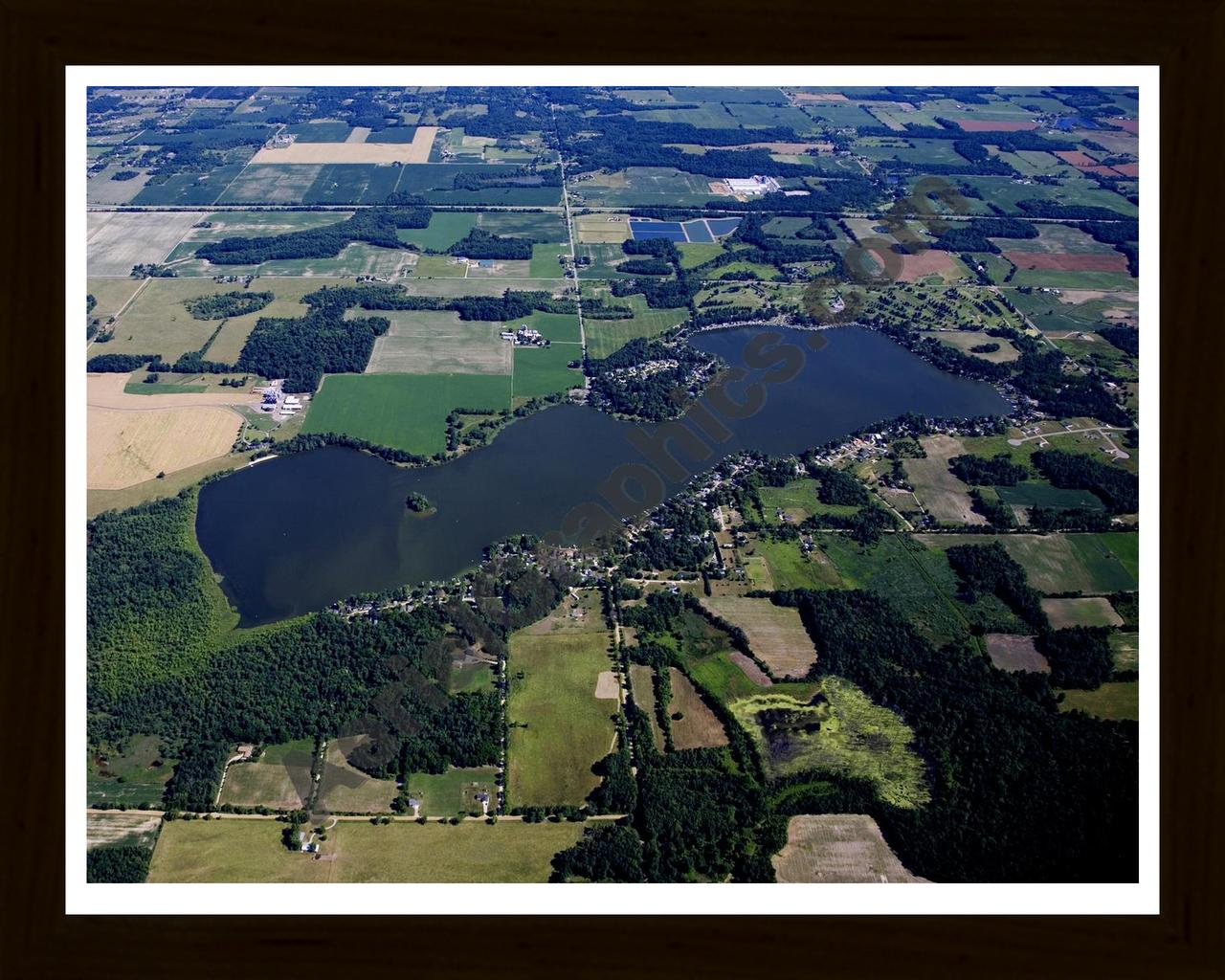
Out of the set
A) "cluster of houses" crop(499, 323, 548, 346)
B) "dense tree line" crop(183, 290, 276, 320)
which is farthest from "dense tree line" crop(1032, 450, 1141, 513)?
"dense tree line" crop(183, 290, 276, 320)

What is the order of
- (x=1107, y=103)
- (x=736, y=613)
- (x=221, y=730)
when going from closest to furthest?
(x=221, y=730)
(x=736, y=613)
(x=1107, y=103)

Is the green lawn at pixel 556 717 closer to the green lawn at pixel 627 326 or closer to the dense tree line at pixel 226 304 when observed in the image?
the green lawn at pixel 627 326

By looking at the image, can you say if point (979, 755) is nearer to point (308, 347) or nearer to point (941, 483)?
point (941, 483)

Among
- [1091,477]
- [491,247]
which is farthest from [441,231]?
[1091,477]

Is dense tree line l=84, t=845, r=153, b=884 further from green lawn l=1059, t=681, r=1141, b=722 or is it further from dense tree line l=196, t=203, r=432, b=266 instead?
dense tree line l=196, t=203, r=432, b=266

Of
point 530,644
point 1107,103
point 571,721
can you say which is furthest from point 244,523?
point 1107,103
